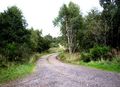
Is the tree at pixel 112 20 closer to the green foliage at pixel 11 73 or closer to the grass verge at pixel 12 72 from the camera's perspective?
the grass verge at pixel 12 72

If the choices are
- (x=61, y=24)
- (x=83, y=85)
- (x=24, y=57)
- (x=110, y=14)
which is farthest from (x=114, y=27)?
(x=83, y=85)

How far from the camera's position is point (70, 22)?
56.9 meters

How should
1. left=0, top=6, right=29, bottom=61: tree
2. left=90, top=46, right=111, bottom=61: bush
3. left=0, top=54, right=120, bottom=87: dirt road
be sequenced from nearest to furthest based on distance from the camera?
left=0, top=54, right=120, bottom=87: dirt road
left=90, top=46, right=111, bottom=61: bush
left=0, top=6, right=29, bottom=61: tree

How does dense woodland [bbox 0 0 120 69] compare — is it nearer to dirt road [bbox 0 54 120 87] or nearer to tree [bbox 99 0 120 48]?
tree [bbox 99 0 120 48]

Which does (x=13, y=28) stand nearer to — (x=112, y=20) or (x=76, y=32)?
(x=76, y=32)

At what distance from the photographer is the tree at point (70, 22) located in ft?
187

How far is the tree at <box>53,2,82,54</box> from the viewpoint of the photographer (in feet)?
187

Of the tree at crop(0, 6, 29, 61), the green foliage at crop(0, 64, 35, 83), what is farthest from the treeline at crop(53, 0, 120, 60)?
the tree at crop(0, 6, 29, 61)

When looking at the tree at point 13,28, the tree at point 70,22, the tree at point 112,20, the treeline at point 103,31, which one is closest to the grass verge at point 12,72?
the treeline at point 103,31

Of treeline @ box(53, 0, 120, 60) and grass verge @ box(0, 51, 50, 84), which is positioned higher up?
treeline @ box(53, 0, 120, 60)

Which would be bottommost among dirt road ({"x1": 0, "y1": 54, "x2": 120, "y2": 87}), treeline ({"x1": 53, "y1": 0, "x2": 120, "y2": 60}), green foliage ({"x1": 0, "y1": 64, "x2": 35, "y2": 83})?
dirt road ({"x1": 0, "y1": 54, "x2": 120, "y2": 87})

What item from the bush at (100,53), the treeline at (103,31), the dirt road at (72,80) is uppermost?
the treeline at (103,31)

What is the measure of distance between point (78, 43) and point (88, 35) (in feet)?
53.0

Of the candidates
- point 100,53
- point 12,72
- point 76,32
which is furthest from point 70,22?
point 12,72
